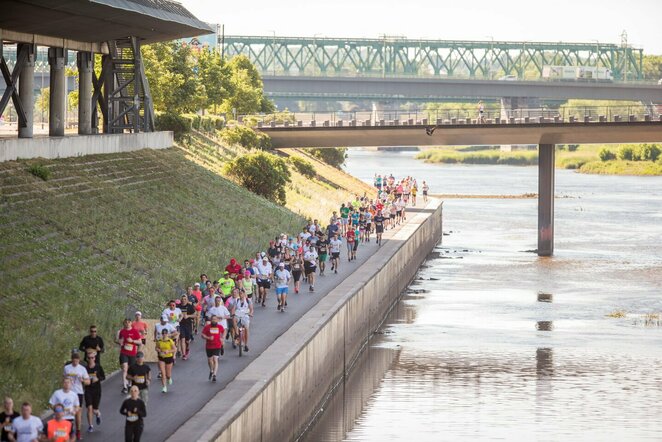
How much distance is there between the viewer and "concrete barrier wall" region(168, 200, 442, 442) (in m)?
23.4

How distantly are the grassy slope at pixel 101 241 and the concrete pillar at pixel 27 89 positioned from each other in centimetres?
232

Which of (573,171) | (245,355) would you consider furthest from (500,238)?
(573,171)

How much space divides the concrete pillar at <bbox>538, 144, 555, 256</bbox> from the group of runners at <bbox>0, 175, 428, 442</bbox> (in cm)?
2775

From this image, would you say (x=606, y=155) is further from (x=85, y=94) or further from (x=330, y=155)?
(x=85, y=94)

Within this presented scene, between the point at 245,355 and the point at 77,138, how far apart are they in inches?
836

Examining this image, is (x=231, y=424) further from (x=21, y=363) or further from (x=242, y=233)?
(x=242, y=233)

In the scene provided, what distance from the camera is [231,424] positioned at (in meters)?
22.2

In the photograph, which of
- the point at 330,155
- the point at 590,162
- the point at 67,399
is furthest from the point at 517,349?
the point at 590,162

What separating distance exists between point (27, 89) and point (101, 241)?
574 inches

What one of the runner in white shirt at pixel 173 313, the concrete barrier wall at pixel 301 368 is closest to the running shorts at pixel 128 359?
the concrete barrier wall at pixel 301 368

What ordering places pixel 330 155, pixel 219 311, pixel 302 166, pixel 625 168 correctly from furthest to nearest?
pixel 625 168
pixel 330 155
pixel 302 166
pixel 219 311

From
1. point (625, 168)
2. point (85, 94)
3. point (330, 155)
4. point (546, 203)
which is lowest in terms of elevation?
point (546, 203)

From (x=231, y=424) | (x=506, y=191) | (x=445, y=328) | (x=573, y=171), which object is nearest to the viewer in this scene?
(x=231, y=424)

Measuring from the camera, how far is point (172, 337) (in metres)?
28.3
